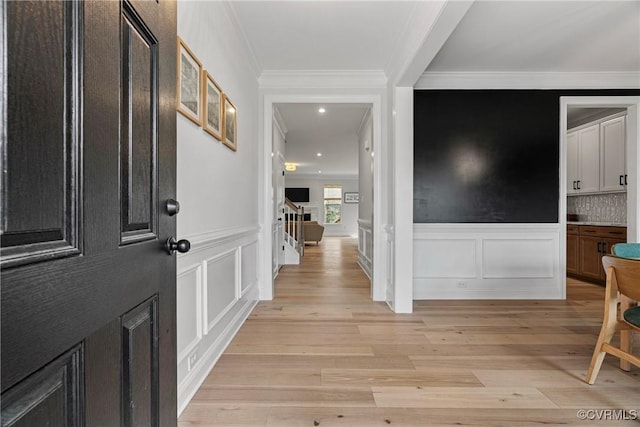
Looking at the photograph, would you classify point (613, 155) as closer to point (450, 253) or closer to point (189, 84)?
point (450, 253)

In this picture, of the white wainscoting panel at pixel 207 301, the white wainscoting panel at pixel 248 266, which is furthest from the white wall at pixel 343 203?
the white wainscoting panel at pixel 207 301

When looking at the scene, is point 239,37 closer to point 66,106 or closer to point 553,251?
point 66,106

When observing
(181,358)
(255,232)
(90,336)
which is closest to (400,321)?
(255,232)

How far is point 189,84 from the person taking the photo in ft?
5.60

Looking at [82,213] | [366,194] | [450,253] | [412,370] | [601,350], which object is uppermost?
[366,194]

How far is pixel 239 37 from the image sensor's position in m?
2.72

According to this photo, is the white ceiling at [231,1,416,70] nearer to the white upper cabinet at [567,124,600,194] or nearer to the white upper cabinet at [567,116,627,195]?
the white upper cabinet at [567,116,627,195]

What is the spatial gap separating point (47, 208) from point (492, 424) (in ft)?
6.39

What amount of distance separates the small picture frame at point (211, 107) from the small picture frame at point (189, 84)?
0.06 m

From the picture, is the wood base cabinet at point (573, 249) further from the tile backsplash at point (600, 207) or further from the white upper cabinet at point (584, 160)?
the white upper cabinet at point (584, 160)

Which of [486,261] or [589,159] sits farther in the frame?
[589,159]

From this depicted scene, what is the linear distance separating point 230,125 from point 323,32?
1158 mm

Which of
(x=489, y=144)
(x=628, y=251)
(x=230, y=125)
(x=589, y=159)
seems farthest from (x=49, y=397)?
(x=589, y=159)

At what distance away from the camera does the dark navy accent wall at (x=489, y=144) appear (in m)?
3.64
